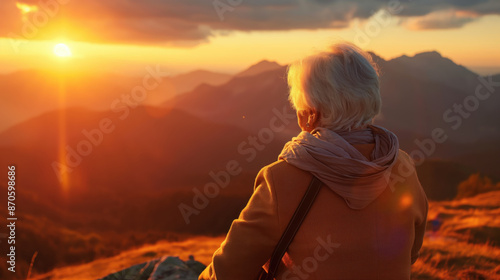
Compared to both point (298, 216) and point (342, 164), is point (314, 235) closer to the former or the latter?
point (298, 216)

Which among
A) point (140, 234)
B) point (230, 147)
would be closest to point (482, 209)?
point (140, 234)

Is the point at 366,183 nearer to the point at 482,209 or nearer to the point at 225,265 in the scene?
the point at 225,265

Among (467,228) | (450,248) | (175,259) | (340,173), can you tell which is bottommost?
(467,228)

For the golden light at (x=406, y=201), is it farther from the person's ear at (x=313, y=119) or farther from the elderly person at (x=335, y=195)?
the person's ear at (x=313, y=119)

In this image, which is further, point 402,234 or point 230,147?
point 230,147

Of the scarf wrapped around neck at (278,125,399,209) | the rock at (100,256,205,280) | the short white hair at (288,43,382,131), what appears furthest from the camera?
the rock at (100,256,205,280)

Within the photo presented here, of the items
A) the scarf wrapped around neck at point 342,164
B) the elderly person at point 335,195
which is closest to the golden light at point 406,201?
the elderly person at point 335,195

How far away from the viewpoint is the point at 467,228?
27.4ft

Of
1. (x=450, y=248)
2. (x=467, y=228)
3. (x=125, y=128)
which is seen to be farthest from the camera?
(x=125, y=128)

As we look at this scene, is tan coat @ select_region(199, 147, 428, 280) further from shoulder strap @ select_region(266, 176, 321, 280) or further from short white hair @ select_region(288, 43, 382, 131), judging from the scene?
short white hair @ select_region(288, 43, 382, 131)

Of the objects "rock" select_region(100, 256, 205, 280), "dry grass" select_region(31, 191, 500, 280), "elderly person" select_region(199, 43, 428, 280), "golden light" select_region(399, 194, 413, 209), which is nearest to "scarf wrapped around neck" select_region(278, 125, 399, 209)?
"elderly person" select_region(199, 43, 428, 280)

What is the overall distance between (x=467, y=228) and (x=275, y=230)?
782 cm

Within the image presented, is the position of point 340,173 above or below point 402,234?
above

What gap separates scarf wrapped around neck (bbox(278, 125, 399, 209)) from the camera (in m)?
1.82
